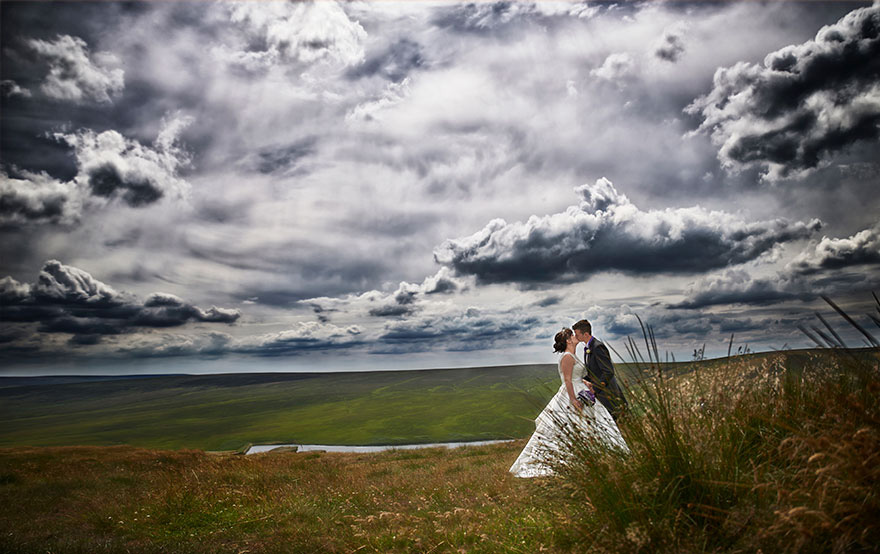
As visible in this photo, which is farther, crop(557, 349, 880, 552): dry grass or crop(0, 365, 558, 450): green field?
crop(0, 365, 558, 450): green field

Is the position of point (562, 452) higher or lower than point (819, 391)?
lower

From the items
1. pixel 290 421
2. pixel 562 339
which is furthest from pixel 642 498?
pixel 290 421

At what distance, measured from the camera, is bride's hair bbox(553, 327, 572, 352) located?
1212 centimetres

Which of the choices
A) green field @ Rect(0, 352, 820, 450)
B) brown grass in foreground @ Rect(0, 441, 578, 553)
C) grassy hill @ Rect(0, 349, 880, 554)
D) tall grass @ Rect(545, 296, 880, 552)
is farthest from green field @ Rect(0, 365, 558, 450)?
tall grass @ Rect(545, 296, 880, 552)

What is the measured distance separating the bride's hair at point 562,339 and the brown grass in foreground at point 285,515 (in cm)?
345

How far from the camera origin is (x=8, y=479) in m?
17.2

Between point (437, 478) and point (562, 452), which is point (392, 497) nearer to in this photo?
point (437, 478)

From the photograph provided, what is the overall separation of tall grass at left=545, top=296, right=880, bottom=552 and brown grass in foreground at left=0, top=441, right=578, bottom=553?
0.85 m

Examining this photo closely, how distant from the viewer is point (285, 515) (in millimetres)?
9617

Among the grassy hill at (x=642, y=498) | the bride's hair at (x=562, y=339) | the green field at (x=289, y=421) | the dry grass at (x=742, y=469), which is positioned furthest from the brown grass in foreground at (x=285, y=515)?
the green field at (x=289, y=421)

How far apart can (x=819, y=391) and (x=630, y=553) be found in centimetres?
296

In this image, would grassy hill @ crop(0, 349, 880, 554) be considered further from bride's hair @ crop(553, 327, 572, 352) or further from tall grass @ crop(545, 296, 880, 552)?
bride's hair @ crop(553, 327, 572, 352)

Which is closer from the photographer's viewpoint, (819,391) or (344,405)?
(819,391)

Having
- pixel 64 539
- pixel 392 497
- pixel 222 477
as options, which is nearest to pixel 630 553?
pixel 392 497
